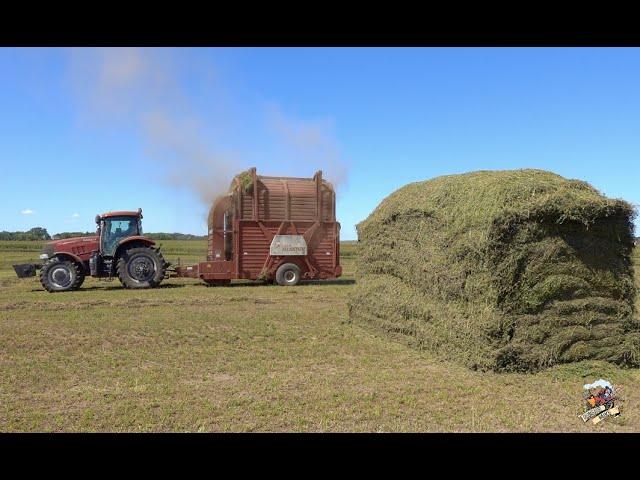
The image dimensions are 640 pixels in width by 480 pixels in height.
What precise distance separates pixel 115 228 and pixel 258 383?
13.1m

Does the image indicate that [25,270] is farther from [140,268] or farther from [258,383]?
[258,383]

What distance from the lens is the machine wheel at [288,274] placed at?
1841 centimetres

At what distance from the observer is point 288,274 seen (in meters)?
18.5

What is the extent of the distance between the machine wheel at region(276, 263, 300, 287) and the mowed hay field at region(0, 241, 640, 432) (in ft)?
25.7

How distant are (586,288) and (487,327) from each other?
→ 55.1 inches

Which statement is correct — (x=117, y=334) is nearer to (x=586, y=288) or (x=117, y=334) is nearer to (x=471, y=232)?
(x=471, y=232)

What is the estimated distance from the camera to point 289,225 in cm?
1850

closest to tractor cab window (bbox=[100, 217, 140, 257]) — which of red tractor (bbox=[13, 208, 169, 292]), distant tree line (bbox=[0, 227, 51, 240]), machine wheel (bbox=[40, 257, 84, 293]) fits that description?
red tractor (bbox=[13, 208, 169, 292])

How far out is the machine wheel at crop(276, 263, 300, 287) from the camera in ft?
60.4

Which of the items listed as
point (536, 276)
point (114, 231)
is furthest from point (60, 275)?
point (536, 276)

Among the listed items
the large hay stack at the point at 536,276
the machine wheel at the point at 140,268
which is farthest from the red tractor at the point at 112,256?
the large hay stack at the point at 536,276
